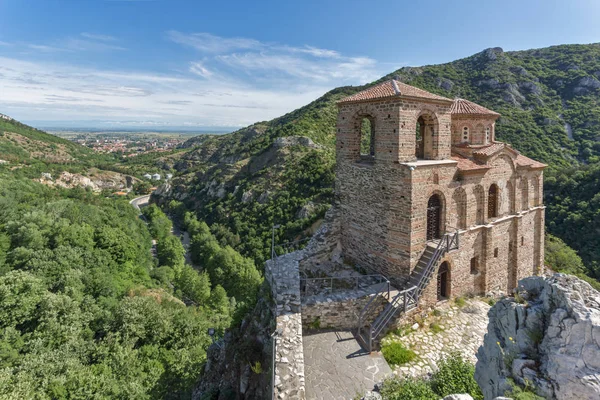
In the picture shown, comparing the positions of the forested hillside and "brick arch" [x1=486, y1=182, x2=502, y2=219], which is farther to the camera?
the forested hillside

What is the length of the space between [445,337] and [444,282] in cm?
→ 266

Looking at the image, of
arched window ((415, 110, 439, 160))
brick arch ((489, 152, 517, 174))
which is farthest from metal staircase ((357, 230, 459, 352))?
brick arch ((489, 152, 517, 174))

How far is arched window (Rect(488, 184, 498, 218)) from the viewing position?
14000 mm

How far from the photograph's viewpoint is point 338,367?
8.26 m

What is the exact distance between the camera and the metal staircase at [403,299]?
9.42 meters

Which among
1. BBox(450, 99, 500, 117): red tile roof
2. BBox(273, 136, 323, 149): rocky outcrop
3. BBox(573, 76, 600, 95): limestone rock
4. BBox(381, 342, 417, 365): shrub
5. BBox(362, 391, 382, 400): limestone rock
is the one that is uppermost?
BBox(573, 76, 600, 95): limestone rock

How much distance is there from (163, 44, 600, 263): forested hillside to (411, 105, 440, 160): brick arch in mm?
20866

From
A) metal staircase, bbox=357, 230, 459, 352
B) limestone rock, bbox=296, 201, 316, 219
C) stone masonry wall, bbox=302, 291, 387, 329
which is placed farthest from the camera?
limestone rock, bbox=296, 201, 316, 219

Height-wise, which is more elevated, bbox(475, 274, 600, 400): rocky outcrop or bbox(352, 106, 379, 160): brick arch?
bbox(352, 106, 379, 160): brick arch

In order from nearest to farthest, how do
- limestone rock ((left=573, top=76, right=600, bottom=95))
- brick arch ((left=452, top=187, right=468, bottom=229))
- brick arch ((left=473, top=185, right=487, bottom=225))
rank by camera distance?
brick arch ((left=452, top=187, right=468, bottom=229))
brick arch ((left=473, top=185, right=487, bottom=225))
limestone rock ((left=573, top=76, right=600, bottom=95))

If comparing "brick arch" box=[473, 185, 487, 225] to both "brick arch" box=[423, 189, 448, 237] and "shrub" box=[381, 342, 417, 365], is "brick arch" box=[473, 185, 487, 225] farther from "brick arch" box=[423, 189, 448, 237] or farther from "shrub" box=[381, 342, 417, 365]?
"shrub" box=[381, 342, 417, 365]

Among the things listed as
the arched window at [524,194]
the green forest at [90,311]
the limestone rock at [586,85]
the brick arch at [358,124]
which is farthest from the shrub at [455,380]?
the limestone rock at [586,85]

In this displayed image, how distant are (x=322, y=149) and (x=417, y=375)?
Answer: 3984 centimetres

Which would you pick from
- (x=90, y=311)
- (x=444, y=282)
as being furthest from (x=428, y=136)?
(x=90, y=311)
